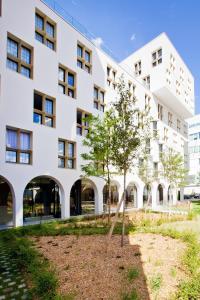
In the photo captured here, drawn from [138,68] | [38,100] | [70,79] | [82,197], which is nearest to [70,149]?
[38,100]

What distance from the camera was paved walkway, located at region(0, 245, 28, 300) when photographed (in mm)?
5738

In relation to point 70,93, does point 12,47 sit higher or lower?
higher

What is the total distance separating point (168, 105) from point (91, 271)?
35.3 metres

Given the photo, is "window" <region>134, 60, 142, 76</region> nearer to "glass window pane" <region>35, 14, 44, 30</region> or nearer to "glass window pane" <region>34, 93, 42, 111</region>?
"glass window pane" <region>35, 14, 44, 30</region>

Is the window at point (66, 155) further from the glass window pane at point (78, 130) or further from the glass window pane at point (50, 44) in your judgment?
the glass window pane at point (50, 44)

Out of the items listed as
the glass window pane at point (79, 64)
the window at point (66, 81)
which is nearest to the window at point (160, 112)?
the glass window pane at point (79, 64)

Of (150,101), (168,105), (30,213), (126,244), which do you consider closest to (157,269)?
(126,244)

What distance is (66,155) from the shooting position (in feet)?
63.0

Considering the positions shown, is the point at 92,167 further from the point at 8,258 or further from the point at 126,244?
the point at 8,258

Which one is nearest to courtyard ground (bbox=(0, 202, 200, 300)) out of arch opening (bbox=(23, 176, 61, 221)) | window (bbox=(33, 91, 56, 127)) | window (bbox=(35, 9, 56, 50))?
arch opening (bbox=(23, 176, 61, 221))

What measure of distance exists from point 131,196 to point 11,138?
1853 cm

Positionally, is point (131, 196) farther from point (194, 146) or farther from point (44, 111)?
point (194, 146)

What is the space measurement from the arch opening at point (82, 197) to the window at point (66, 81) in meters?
7.48

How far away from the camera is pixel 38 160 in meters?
16.6
